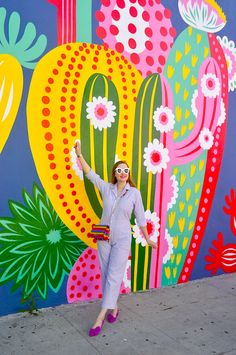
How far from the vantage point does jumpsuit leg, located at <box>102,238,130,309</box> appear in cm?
384

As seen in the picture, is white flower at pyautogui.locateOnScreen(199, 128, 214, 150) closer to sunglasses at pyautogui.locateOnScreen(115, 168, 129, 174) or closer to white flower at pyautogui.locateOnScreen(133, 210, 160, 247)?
white flower at pyautogui.locateOnScreen(133, 210, 160, 247)

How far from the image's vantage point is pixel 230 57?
546 cm

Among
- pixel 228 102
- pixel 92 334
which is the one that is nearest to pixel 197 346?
pixel 92 334

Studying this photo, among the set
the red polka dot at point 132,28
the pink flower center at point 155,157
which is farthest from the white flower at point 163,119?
the red polka dot at point 132,28

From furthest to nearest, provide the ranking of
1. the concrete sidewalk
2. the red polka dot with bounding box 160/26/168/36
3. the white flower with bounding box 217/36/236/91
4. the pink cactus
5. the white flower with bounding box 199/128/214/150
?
the white flower with bounding box 217/36/236/91 → the white flower with bounding box 199/128/214/150 → the red polka dot with bounding box 160/26/168/36 → the pink cactus → the concrete sidewalk

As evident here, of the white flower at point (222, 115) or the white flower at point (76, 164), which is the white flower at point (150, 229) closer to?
the white flower at point (76, 164)

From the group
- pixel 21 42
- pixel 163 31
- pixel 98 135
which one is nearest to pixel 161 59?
pixel 163 31

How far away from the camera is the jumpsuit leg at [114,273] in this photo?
3.84m

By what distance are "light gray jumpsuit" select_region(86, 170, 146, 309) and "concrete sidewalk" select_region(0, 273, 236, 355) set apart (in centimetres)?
38

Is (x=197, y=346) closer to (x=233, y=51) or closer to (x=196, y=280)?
(x=196, y=280)

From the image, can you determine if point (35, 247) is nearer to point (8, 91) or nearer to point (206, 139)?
Answer: point (8, 91)

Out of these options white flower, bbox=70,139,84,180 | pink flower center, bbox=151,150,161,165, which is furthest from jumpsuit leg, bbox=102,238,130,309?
pink flower center, bbox=151,150,161,165

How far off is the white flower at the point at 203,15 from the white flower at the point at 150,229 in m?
2.58

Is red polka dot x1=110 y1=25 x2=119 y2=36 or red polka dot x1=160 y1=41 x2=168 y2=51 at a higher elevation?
red polka dot x1=110 y1=25 x2=119 y2=36
